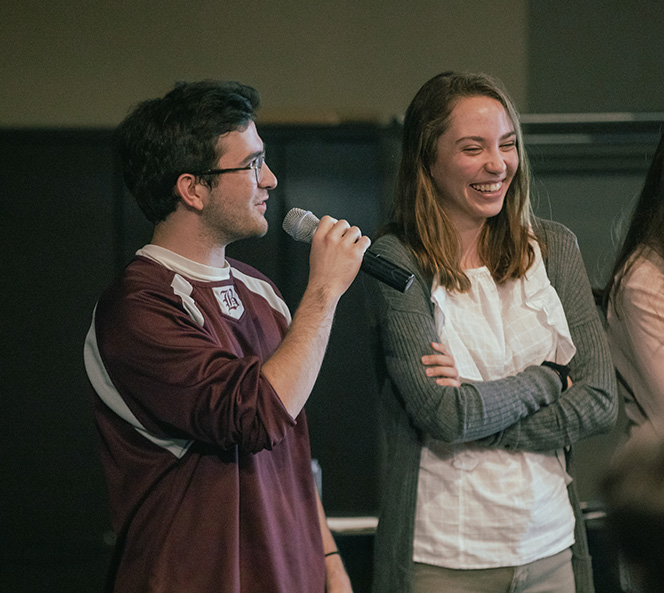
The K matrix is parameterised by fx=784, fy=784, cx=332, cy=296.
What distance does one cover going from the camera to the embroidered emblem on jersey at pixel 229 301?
1.54 m

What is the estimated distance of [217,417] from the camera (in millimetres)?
1346

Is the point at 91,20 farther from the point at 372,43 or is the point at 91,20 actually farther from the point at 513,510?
the point at 513,510

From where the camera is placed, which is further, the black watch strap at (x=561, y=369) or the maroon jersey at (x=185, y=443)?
the black watch strap at (x=561, y=369)

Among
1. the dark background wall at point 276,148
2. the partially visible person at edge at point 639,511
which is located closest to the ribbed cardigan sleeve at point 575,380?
the partially visible person at edge at point 639,511

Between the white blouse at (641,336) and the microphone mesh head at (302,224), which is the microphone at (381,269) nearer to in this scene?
the microphone mesh head at (302,224)

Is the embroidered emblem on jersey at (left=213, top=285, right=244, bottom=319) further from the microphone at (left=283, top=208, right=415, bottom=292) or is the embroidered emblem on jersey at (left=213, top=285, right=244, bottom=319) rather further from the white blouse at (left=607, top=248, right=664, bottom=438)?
the white blouse at (left=607, top=248, right=664, bottom=438)

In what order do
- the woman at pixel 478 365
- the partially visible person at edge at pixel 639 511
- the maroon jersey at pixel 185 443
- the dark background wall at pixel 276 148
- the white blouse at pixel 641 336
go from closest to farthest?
A: 1. the partially visible person at edge at pixel 639 511
2. the maroon jersey at pixel 185 443
3. the woman at pixel 478 365
4. the white blouse at pixel 641 336
5. the dark background wall at pixel 276 148

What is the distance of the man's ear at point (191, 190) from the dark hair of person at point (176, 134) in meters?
0.01

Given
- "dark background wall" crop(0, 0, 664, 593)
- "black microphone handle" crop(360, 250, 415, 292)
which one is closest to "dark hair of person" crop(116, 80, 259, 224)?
"black microphone handle" crop(360, 250, 415, 292)

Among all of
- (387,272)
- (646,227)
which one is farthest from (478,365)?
(646,227)

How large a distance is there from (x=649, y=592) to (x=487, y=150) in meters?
1.32

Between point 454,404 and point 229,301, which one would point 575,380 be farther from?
point 229,301

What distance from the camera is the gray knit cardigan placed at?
1612 mm

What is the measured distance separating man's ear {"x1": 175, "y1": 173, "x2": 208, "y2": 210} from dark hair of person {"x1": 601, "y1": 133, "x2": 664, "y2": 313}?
3.31 ft
